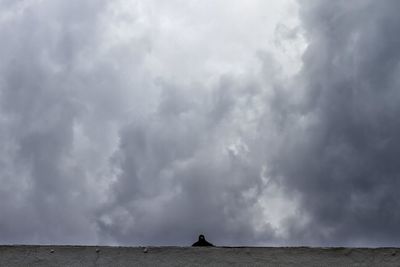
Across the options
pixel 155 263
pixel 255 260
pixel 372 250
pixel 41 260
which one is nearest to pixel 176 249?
pixel 155 263

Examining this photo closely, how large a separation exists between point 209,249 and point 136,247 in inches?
46.1

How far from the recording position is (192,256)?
9.26m

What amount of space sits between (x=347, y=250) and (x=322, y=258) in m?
0.42

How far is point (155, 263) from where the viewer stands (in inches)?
363

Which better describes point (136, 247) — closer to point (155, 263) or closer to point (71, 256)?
point (155, 263)

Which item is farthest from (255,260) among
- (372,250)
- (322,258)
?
(372,250)

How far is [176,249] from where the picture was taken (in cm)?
931

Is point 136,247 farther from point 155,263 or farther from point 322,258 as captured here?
point 322,258

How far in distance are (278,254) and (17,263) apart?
4176mm

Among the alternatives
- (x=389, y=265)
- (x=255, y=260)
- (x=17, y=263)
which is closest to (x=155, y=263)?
(x=255, y=260)

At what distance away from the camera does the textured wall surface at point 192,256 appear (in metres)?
9.06

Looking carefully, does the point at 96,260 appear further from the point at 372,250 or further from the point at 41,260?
the point at 372,250

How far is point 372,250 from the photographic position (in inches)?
358

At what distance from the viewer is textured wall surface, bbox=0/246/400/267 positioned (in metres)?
9.06
